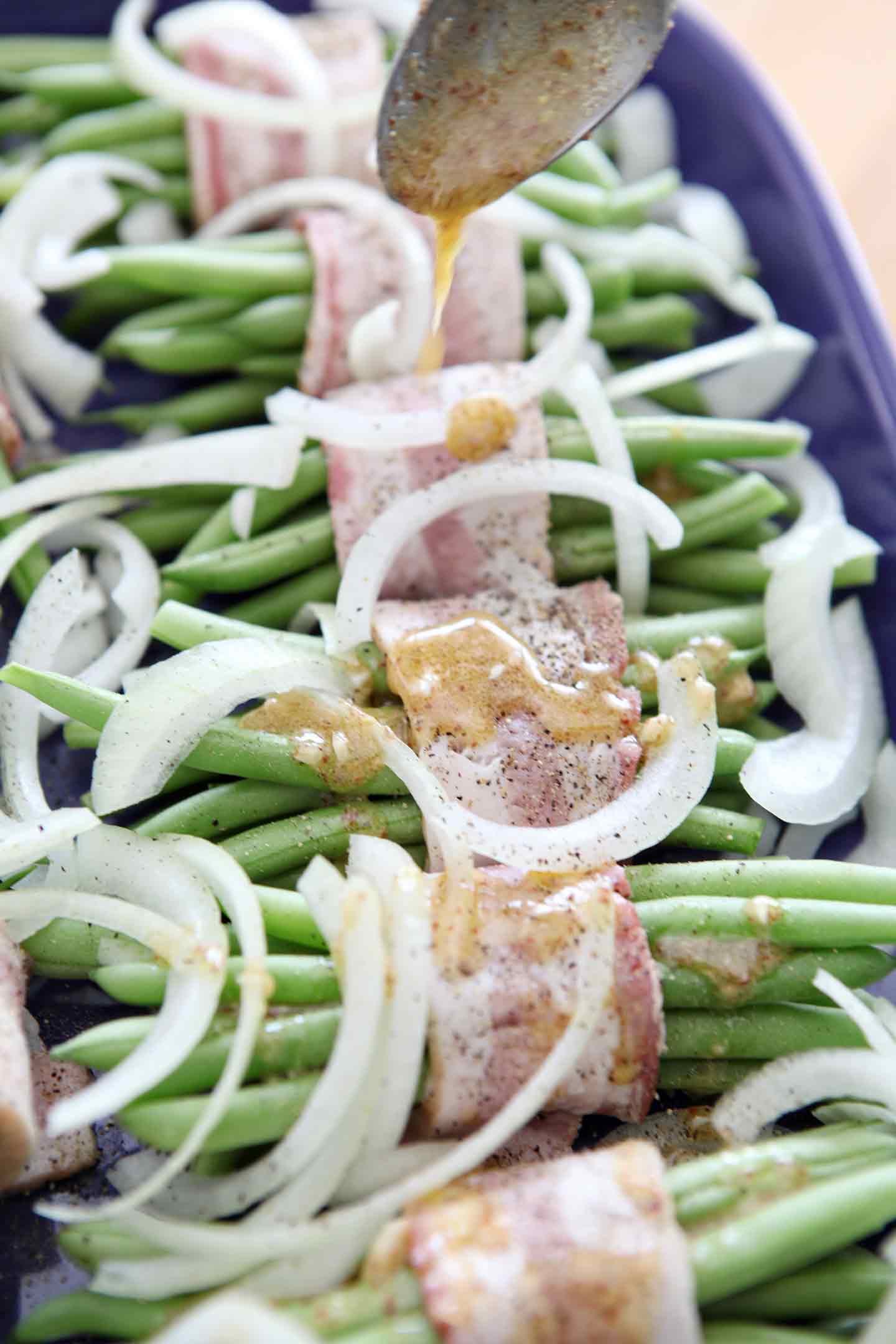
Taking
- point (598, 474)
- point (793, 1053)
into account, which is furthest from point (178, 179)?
point (793, 1053)

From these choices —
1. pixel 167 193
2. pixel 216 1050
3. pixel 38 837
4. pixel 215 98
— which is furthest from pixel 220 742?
pixel 215 98

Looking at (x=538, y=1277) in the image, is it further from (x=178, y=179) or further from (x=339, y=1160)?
(x=178, y=179)

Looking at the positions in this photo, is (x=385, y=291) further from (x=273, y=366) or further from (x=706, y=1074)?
(x=706, y=1074)

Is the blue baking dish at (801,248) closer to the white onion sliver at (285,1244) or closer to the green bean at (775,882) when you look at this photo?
the green bean at (775,882)

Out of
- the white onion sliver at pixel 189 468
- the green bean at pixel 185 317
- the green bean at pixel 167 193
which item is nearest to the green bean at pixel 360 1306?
the white onion sliver at pixel 189 468

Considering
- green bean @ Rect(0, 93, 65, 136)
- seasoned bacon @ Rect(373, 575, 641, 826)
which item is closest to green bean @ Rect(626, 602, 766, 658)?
seasoned bacon @ Rect(373, 575, 641, 826)
